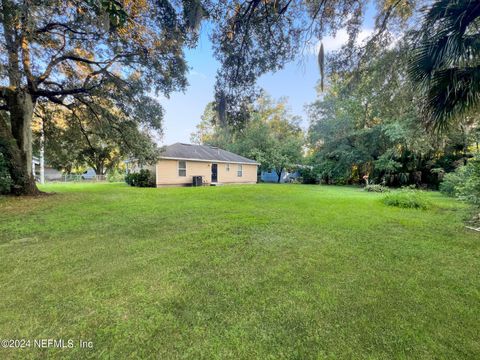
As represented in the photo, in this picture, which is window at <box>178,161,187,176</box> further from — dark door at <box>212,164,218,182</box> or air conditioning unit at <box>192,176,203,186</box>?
dark door at <box>212,164,218,182</box>

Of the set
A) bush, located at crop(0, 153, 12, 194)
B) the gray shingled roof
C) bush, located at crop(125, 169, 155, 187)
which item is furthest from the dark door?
bush, located at crop(0, 153, 12, 194)

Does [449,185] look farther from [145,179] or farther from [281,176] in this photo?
[145,179]

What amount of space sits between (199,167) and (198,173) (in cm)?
45

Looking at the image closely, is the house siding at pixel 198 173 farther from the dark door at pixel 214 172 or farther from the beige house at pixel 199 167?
the dark door at pixel 214 172

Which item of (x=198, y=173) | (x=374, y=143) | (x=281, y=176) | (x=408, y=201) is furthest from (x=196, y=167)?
(x=374, y=143)

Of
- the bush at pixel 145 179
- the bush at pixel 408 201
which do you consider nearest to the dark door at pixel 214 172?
the bush at pixel 145 179

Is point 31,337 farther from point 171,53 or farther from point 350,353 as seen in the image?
point 171,53

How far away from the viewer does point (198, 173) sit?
622 inches

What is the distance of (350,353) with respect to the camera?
153 cm

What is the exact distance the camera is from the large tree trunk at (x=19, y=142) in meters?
7.49

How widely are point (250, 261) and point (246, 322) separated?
1.16 metres

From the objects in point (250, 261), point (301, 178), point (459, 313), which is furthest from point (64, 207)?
point (301, 178)

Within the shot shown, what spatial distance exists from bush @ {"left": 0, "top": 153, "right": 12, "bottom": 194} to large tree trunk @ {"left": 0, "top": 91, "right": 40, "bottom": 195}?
0.29m

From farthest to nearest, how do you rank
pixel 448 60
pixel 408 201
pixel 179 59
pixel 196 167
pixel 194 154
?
pixel 194 154 < pixel 196 167 < pixel 179 59 < pixel 408 201 < pixel 448 60
